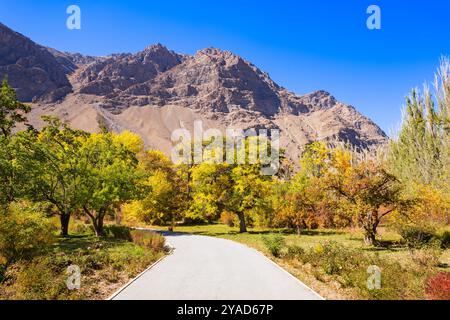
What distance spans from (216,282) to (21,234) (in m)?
8.69

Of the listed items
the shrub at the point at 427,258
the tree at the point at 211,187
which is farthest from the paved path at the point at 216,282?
the tree at the point at 211,187

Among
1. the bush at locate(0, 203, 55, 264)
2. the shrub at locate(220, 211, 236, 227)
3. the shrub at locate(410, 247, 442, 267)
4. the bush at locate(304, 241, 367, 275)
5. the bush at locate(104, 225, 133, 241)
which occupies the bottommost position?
the shrub at locate(220, 211, 236, 227)

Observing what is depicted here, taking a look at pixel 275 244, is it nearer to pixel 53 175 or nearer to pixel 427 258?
pixel 427 258

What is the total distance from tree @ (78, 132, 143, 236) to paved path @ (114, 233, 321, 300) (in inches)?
452

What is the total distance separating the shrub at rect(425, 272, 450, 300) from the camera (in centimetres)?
881

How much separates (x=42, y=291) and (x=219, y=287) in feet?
18.2

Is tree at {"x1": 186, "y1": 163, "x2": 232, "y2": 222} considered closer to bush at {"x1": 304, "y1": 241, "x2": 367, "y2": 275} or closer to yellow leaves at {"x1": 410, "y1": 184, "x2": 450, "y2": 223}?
yellow leaves at {"x1": 410, "y1": 184, "x2": 450, "y2": 223}

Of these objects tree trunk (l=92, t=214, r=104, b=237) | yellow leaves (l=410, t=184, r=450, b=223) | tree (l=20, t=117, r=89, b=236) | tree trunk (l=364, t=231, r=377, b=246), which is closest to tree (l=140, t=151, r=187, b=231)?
tree trunk (l=92, t=214, r=104, b=237)

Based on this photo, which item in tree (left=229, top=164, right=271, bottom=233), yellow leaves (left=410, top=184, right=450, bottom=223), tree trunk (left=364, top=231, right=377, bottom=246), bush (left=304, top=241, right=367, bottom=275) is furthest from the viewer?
tree (left=229, top=164, right=271, bottom=233)

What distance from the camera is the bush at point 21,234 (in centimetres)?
1402

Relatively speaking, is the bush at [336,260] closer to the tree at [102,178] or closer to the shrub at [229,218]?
the tree at [102,178]

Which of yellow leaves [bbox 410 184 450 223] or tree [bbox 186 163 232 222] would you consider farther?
tree [bbox 186 163 232 222]

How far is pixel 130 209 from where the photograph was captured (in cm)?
4431

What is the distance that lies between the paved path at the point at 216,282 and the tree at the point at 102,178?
11483 mm
